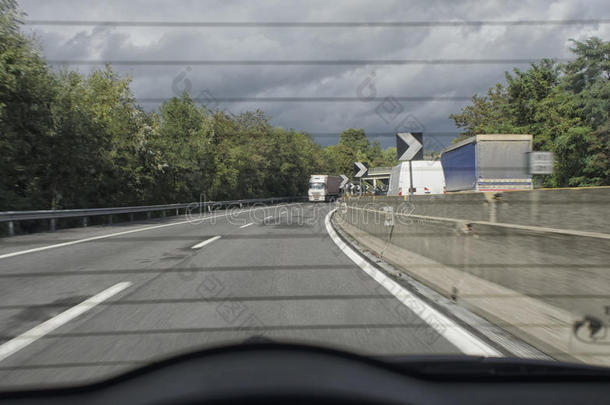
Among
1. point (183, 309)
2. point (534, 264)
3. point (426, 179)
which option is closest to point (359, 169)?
point (426, 179)

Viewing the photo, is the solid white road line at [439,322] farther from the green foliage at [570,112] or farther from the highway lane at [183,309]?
the green foliage at [570,112]

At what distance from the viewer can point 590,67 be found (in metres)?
33.4

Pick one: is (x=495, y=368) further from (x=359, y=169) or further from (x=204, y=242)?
(x=359, y=169)

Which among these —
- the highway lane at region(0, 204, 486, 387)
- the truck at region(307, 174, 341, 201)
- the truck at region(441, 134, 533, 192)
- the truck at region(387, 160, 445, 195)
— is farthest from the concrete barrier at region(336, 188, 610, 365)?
the truck at region(307, 174, 341, 201)

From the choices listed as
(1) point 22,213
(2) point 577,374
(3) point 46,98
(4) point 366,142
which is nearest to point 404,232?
(2) point 577,374

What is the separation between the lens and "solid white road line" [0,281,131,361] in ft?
11.6

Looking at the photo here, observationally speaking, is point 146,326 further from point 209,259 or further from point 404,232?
point 404,232

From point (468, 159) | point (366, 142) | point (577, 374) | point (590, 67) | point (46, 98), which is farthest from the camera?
point (366, 142)

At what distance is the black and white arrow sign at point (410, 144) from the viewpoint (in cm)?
962

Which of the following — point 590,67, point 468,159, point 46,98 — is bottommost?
point 468,159

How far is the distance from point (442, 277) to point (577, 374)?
4.06 meters

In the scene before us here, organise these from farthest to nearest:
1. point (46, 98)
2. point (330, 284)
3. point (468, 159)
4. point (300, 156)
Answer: point (300, 156) < point (46, 98) < point (468, 159) < point (330, 284)

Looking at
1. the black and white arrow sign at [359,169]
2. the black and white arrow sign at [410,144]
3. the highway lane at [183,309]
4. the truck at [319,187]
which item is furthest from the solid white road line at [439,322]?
the truck at [319,187]

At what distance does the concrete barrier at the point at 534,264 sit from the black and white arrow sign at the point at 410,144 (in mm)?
3328
